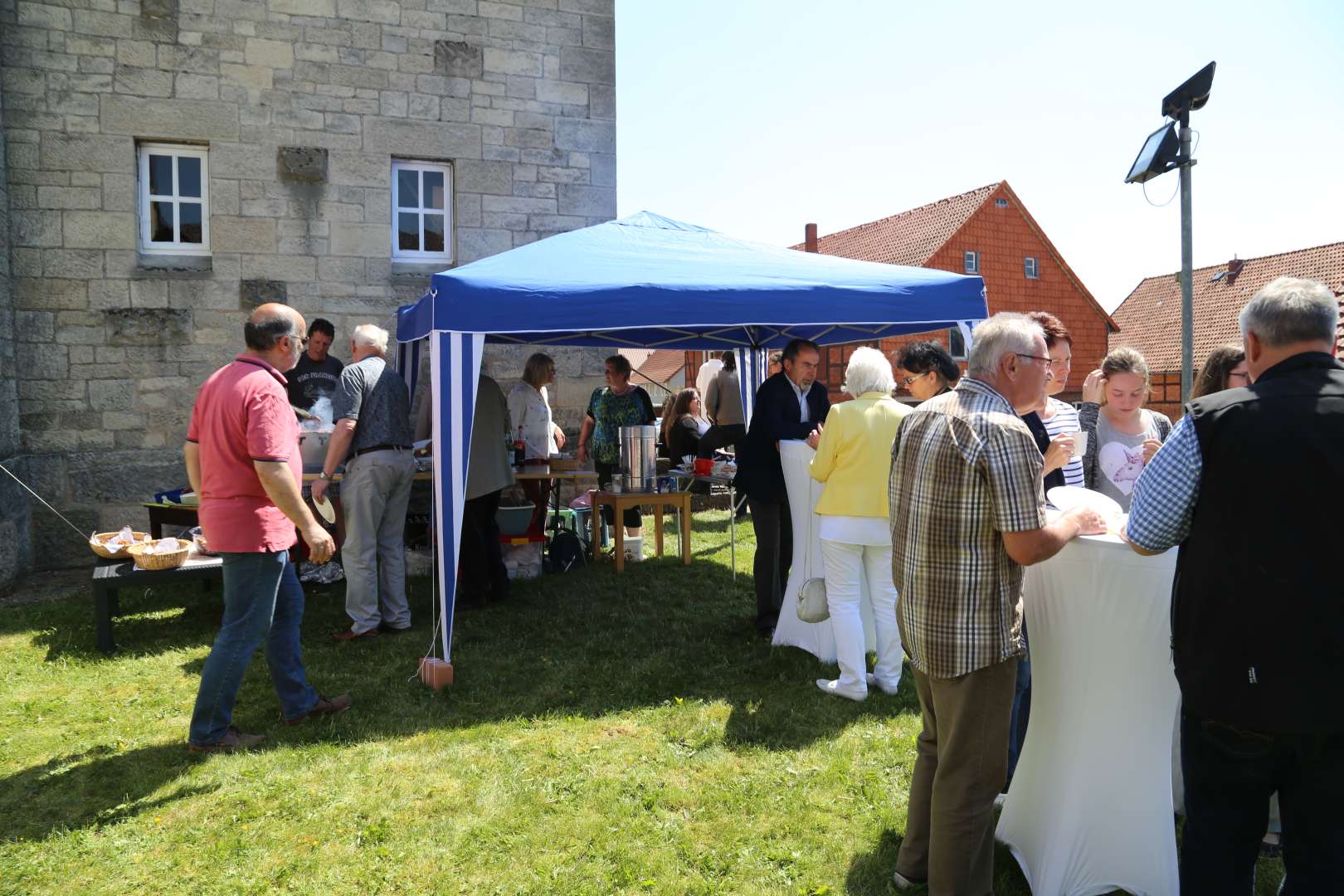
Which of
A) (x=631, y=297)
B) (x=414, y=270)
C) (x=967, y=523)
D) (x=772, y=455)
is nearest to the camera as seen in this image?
(x=967, y=523)

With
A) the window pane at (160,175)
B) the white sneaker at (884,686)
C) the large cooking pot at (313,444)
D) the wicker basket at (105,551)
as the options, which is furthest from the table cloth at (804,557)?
the window pane at (160,175)

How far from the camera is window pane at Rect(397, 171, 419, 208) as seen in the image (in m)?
8.20

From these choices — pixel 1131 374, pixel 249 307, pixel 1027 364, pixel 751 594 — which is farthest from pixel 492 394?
pixel 1027 364

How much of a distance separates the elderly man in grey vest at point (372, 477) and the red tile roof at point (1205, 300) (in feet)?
86.0

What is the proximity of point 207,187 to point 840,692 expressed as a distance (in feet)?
21.8

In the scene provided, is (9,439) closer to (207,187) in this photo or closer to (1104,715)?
(207,187)

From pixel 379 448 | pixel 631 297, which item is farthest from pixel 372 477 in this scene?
pixel 631 297

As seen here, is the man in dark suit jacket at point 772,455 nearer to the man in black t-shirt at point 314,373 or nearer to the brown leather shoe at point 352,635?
the brown leather shoe at point 352,635

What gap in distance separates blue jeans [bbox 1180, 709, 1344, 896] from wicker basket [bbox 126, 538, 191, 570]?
4.96 m

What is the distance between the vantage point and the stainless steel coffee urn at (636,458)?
22.7ft

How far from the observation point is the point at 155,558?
5039 millimetres

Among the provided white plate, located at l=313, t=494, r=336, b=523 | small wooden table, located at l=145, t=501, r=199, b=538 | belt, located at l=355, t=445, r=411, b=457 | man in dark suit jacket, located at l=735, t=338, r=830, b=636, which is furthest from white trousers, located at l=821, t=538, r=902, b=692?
small wooden table, located at l=145, t=501, r=199, b=538

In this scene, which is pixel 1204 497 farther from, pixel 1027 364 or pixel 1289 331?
pixel 1027 364

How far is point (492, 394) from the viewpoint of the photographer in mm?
5805
